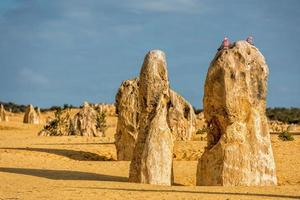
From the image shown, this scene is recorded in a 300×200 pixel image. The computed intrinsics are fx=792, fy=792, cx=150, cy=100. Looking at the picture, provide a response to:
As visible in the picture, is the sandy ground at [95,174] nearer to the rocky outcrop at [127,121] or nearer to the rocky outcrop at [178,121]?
the rocky outcrop at [127,121]

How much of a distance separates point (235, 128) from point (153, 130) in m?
1.99

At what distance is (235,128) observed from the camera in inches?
744

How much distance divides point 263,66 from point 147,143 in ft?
11.5

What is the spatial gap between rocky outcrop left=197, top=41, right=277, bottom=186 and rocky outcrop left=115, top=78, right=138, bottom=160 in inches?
312

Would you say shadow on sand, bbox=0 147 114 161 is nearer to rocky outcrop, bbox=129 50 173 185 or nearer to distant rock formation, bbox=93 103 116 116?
rocky outcrop, bbox=129 50 173 185

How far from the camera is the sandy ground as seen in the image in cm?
1642

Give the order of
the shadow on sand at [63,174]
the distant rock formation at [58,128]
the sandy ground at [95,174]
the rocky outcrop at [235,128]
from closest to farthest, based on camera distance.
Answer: the sandy ground at [95,174], the rocky outcrop at [235,128], the shadow on sand at [63,174], the distant rock formation at [58,128]

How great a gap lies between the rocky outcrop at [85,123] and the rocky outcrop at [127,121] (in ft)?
41.7

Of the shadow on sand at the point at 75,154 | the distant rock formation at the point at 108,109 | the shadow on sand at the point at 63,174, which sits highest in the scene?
the distant rock formation at the point at 108,109

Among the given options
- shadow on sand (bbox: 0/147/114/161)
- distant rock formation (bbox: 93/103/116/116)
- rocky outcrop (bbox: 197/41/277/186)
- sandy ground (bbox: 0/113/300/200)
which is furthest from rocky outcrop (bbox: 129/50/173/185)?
distant rock formation (bbox: 93/103/116/116)

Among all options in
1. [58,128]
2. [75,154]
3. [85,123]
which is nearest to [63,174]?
[75,154]

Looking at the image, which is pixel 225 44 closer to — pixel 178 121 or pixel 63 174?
pixel 63 174

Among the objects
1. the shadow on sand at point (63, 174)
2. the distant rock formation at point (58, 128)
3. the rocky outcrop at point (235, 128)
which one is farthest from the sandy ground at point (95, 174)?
the distant rock formation at point (58, 128)

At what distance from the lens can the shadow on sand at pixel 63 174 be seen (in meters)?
20.5
